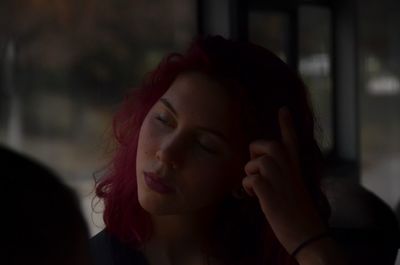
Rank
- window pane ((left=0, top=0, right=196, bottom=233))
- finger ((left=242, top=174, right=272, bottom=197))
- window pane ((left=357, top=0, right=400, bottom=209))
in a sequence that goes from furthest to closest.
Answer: window pane ((left=357, top=0, right=400, bottom=209))
window pane ((left=0, top=0, right=196, bottom=233))
finger ((left=242, top=174, right=272, bottom=197))

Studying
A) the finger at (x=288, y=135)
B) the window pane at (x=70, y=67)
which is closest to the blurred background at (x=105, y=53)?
the window pane at (x=70, y=67)

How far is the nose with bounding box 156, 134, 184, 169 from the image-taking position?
842 mm

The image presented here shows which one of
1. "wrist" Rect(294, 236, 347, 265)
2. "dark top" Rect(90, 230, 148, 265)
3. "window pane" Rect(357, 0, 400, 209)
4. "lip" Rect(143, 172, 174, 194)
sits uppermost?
"lip" Rect(143, 172, 174, 194)

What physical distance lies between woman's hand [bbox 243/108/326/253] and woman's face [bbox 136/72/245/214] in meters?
0.08

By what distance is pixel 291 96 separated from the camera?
3.02ft

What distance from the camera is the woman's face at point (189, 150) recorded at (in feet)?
2.79

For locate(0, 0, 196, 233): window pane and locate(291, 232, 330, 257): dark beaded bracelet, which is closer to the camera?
locate(291, 232, 330, 257): dark beaded bracelet

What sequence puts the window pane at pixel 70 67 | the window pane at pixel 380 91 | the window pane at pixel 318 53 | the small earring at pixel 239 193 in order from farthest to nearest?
the window pane at pixel 380 91 < the window pane at pixel 318 53 < the window pane at pixel 70 67 < the small earring at pixel 239 193

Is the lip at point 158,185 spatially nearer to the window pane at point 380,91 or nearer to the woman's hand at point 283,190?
the woman's hand at point 283,190

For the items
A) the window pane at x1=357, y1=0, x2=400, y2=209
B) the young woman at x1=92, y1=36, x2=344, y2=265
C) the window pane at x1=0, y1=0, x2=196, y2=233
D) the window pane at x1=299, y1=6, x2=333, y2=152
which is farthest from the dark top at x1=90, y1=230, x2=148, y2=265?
the window pane at x1=357, y1=0, x2=400, y2=209

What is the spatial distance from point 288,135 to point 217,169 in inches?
4.3

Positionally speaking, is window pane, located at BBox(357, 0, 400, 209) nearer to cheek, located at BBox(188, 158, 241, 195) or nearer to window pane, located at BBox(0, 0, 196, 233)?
window pane, located at BBox(0, 0, 196, 233)

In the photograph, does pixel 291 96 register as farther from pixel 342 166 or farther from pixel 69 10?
pixel 342 166

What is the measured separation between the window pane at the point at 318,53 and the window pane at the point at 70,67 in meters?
1.10
